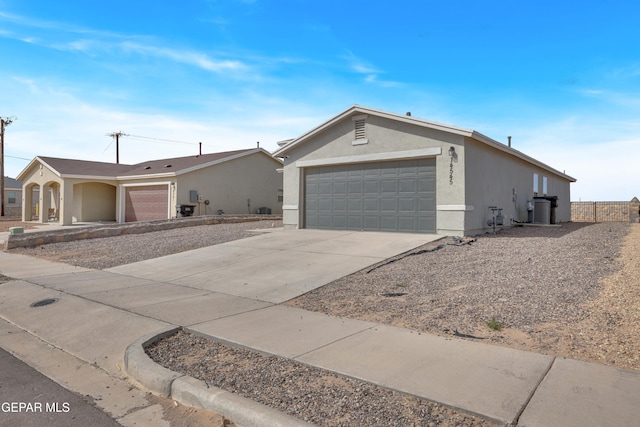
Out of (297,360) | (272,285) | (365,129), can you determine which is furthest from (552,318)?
(365,129)

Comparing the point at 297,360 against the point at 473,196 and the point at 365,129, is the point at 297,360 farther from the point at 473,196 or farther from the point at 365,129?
the point at 365,129

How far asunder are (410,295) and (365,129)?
9.05 metres

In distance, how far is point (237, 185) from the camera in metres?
28.9

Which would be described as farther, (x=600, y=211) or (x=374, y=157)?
(x=600, y=211)

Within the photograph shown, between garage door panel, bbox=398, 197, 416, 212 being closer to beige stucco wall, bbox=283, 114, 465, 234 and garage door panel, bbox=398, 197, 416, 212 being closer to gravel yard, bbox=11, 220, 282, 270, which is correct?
beige stucco wall, bbox=283, 114, 465, 234

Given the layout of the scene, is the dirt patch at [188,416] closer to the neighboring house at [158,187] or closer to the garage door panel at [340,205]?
the garage door panel at [340,205]

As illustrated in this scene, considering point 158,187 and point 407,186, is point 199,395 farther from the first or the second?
point 158,187

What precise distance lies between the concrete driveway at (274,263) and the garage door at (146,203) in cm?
1379

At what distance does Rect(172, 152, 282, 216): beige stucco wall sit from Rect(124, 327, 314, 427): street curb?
21.9 meters

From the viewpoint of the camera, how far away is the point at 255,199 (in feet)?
98.6

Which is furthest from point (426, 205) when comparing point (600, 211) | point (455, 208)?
point (600, 211)

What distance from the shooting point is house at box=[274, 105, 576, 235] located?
1367 cm

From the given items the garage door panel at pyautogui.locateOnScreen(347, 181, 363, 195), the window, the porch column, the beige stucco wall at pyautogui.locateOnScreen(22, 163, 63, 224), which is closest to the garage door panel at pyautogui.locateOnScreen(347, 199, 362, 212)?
the garage door panel at pyautogui.locateOnScreen(347, 181, 363, 195)

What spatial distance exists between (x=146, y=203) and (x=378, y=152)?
1832cm
